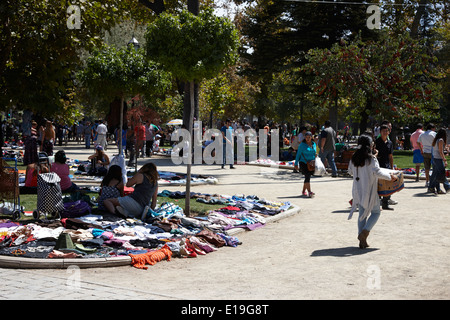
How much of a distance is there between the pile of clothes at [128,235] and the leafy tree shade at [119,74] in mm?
6408

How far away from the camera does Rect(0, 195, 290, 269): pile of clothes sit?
7969mm

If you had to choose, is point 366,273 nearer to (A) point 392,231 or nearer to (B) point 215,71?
(A) point 392,231

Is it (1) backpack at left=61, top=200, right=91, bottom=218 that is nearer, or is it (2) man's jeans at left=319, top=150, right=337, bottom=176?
(1) backpack at left=61, top=200, right=91, bottom=218

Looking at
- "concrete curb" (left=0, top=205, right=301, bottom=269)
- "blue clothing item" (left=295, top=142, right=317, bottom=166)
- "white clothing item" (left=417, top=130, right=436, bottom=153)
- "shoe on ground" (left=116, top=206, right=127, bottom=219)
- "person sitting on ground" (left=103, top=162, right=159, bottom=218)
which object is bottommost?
"concrete curb" (left=0, top=205, right=301, bottom=269)

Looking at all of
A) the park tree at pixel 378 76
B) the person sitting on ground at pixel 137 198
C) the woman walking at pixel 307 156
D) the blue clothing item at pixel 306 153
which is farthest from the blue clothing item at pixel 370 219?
the park tree at pixel 378 76

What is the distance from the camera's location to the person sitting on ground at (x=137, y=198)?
1027 cm

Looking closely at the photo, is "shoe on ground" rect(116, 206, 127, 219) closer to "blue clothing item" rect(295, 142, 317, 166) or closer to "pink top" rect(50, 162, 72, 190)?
"pink top" rect(50, 162, 72, 190)

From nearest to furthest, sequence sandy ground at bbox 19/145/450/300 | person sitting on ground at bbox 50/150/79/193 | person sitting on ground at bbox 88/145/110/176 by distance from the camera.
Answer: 1. sandy ground at bbox 19/145/450/300
2. person sitting on ground at bbox 50/150/79/193
3. person sitting on ground at bbox 88/145/110/176

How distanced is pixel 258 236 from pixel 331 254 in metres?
1.82

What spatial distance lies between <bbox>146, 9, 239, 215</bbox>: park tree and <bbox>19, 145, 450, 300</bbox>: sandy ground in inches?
130

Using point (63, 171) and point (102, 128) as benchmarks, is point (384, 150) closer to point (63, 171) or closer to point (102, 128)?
point (63, 171)

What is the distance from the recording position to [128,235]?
8.91 meters

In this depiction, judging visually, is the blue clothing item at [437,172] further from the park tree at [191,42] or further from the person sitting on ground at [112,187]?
the person sitting on ground at [112,187]

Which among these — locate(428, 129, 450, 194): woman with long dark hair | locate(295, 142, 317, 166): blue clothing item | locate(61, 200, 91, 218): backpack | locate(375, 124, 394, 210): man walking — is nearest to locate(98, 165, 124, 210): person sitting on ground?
locate(61, 200, 91, 218): backpack
